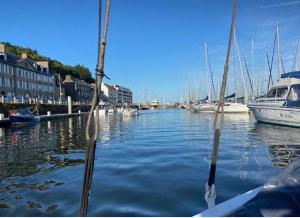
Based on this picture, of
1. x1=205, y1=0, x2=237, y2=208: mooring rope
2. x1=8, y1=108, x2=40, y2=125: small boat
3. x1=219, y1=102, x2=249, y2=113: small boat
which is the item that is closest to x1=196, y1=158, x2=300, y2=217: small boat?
x1=205, y1=0, x2=237, y2=208: mooring rope

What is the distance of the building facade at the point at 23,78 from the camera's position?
64125mm

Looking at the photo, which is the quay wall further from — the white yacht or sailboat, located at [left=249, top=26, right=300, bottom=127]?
the white yacht

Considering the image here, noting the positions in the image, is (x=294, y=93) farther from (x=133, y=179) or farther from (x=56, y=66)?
(x=56, y=66)

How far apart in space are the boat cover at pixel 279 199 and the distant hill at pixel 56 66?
101691 millimetres

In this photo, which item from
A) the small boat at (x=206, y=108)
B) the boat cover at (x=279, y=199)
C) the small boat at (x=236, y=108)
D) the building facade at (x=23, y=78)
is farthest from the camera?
the small boat at (x=206, y=108)

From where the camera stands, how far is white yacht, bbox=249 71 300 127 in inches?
1029

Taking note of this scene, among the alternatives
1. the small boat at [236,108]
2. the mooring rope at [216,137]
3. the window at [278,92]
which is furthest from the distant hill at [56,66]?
the mooring rope at [216,137]

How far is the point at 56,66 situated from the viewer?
111188 millimetres

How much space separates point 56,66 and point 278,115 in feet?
318

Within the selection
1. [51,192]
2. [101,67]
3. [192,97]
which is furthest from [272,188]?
[192,97]

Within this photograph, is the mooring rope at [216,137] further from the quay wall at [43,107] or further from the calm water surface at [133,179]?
the quay wall at [43,107]

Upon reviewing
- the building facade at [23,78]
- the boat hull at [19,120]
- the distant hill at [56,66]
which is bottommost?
the boat hull at [19,120]

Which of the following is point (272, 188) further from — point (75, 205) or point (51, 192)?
point (51, 192)

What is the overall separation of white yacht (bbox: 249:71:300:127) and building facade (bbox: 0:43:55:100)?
143 ft
